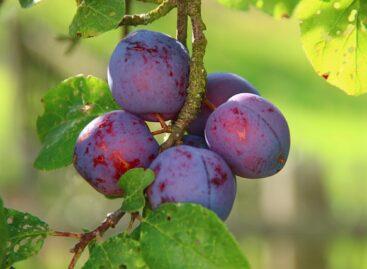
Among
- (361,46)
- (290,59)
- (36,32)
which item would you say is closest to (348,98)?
(290,59)

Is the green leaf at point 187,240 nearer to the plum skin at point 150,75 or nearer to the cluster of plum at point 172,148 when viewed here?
the cluster of plum at point 172,148

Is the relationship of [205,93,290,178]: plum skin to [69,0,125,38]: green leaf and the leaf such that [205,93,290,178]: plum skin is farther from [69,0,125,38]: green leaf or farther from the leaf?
the leaf

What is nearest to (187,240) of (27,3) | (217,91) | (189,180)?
(189,180)

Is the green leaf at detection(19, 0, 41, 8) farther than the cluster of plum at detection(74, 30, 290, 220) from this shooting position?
Yes

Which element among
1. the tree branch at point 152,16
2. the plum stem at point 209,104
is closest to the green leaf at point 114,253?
the plum stem at point 209,104

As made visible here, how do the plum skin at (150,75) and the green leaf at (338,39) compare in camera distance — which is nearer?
the plum skin at (150,75)

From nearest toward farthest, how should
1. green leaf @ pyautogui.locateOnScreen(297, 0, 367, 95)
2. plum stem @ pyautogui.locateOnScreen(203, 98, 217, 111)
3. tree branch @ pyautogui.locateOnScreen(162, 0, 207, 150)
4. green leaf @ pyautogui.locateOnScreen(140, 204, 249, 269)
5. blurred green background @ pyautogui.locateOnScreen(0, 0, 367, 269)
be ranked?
green leaf @ pyautogui.locateOnScreen(140, 204, 249, 269)
tree branch @ pyautogui.locateOnScreen(162, 0, 207, 150)
plum stem @ pyautogui.locateOnScreen(203, 98, 217, 111)
green leaf @ pyautogui.locateOnScreen(297, 0, 367, 95)
blurred green background @ pyautogui.locateOnScreen(0, 0, 367, 269)

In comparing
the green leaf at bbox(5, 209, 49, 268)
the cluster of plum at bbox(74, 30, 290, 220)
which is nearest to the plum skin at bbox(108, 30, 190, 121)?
the cluster of plum at bbox(74, 30, 290, 220)

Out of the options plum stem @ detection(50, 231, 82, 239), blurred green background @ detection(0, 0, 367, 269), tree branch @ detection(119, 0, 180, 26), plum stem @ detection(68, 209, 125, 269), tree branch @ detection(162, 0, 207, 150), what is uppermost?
tree branch @ detection(119, 0, 180, 26)
